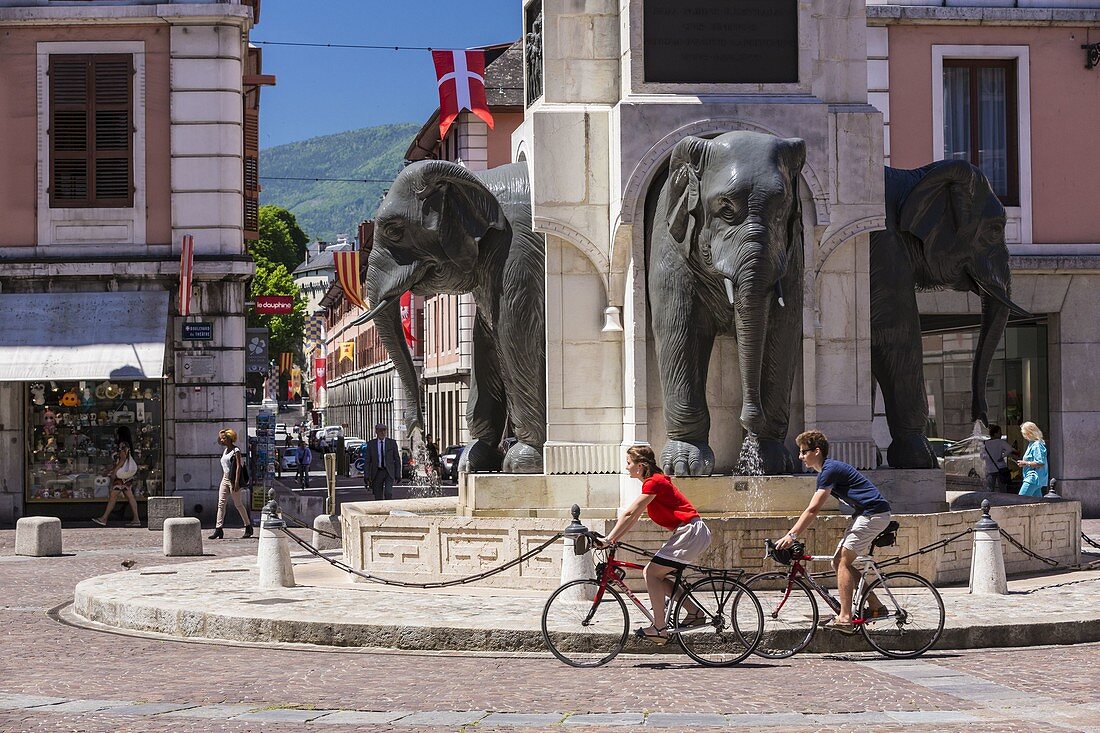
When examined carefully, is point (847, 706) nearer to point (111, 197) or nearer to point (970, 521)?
point (970, 521)

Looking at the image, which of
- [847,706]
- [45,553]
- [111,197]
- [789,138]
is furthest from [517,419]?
[111,197]

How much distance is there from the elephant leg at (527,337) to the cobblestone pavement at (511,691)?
4266 millimetres

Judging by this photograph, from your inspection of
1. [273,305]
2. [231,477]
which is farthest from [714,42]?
[273,305]

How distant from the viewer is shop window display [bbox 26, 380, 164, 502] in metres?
30.7

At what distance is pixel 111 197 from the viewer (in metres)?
30.7

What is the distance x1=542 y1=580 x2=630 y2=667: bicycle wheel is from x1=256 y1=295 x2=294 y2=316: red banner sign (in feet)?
85.6

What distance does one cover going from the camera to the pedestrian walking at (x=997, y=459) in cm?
2316

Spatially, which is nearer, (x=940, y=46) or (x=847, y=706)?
(x=847, y=706)

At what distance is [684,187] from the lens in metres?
15.4

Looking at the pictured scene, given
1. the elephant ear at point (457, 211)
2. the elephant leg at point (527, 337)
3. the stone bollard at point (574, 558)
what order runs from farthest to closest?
the elephant ear at point (457, 211)
the elephant leg at point (527, 337)
the stone bollard at point (574, 558)

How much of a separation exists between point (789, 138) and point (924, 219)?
2652 millimetres

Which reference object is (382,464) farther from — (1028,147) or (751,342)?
(751,342)

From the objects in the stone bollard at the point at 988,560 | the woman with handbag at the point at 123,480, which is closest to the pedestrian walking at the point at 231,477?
the woman with handbag at the point at 123,480

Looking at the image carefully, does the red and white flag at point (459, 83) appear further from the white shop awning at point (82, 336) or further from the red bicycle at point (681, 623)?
the red bicycle at point (681, 623)
